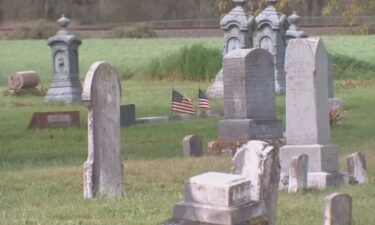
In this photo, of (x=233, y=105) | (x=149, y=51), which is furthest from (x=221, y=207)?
(x=149, y=51)

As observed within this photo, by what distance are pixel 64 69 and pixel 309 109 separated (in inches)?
651

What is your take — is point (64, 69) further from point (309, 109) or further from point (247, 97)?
point (309, 109)

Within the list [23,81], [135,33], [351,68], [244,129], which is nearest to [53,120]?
[244,129]

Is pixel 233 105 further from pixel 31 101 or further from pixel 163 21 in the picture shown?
pixel 163 21

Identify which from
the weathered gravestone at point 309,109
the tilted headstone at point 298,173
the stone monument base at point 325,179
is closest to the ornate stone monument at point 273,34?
the weathered gravestone at point 309,109

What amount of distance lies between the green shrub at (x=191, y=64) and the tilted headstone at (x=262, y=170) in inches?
1081

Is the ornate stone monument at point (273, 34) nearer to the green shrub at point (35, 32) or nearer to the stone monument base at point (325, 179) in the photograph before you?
the stone monument base at point (325, 179)

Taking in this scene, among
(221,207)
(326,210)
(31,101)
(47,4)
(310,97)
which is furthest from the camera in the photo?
(47,4)

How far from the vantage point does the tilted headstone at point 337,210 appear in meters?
8.22

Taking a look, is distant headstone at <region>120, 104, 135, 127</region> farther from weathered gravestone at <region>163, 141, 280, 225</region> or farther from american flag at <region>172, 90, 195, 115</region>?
weathered gravestone at <region>163, 141, 280, 225</region>

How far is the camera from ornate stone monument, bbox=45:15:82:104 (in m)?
28.0

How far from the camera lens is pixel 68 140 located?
18.3 m

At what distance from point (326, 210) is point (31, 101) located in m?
21.0

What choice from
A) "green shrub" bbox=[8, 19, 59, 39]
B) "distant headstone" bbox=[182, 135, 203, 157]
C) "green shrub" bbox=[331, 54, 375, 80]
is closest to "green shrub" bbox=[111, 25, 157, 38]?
"green shrub" bbox=[8, 19, 59, 39]
